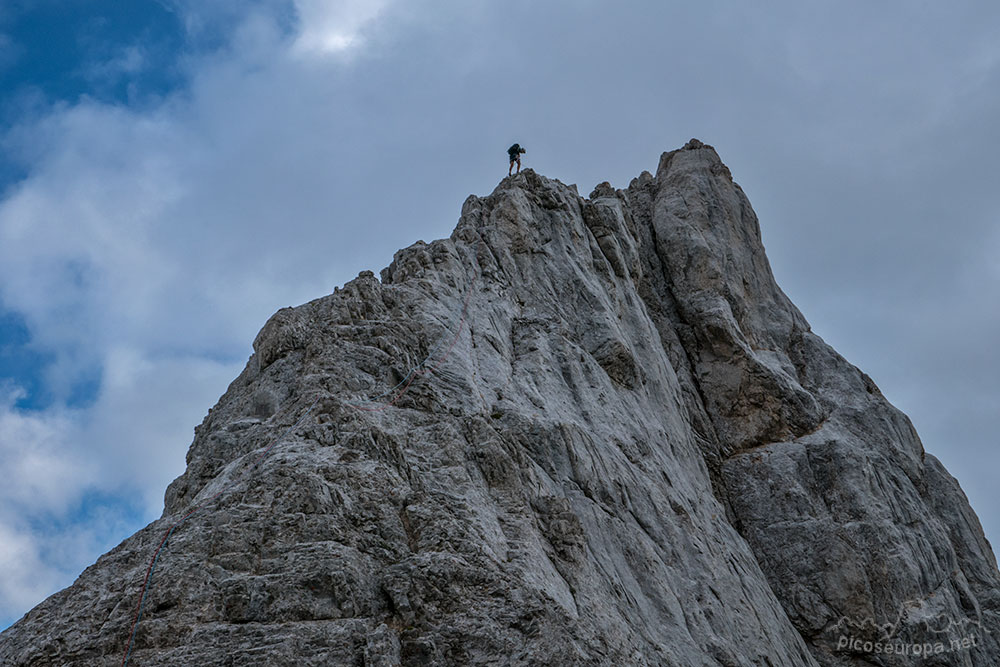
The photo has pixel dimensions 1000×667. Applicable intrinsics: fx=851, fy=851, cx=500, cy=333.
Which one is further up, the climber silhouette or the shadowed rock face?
the climber silhouette

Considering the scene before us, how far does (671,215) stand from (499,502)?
2627 centimetres

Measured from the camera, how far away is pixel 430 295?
20750 millimetres

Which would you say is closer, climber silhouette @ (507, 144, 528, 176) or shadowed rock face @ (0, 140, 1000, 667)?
shadowed rock face @ (0, 140, 1000, 667)

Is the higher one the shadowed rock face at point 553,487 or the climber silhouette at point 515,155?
the climber silhouette at point 515,155

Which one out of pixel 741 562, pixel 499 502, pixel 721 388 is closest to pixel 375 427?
pixel 499 502

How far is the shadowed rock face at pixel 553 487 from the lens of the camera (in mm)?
11117

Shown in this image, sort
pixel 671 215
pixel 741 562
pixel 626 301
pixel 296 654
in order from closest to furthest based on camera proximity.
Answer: pixel 296 654 → pixel 741 562 → pixel 626 301 → pixel 671 215

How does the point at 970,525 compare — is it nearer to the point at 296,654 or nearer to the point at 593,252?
the point at 593,252

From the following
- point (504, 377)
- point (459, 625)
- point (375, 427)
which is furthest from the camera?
point (504, 377)

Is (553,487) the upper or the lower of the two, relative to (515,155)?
lower

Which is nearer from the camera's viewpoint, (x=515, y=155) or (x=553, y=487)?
(x=553, y=487)

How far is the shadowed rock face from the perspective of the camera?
36.5 feet

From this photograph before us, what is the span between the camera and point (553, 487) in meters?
16.5

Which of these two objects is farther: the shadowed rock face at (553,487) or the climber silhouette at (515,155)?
the climber silhouette at (515,155)
